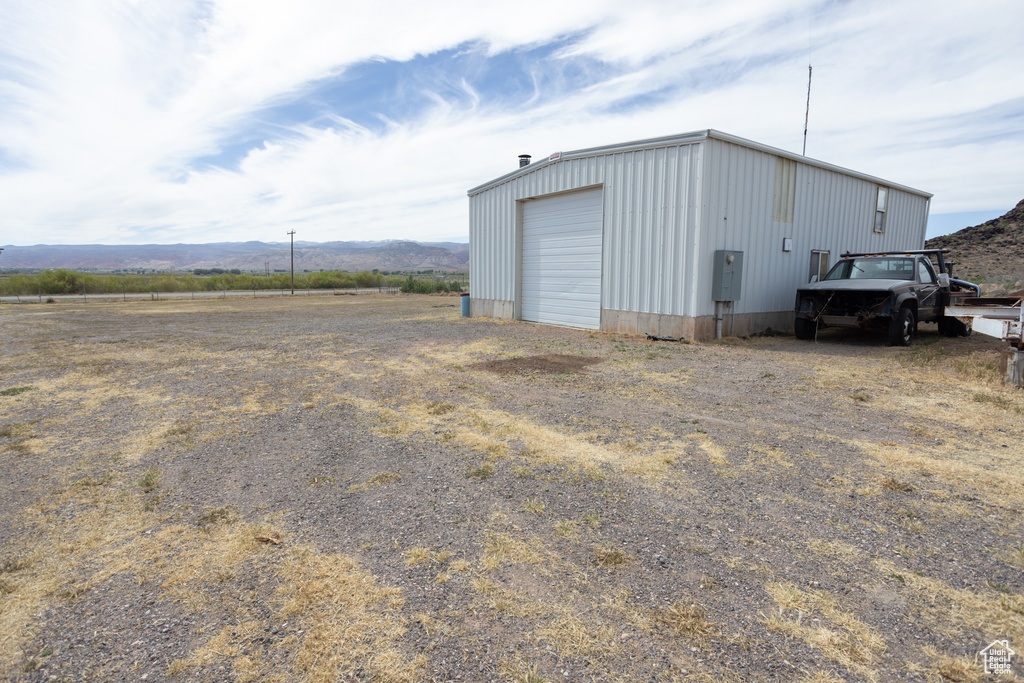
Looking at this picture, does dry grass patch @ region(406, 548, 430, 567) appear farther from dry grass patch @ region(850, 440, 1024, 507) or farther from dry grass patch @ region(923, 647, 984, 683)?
dry grass patch @ region(850, 440, 1024, 507)

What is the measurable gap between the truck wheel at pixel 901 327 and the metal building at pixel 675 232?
305 cm

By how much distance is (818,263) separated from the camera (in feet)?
50.2

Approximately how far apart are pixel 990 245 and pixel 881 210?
4279 centimetres

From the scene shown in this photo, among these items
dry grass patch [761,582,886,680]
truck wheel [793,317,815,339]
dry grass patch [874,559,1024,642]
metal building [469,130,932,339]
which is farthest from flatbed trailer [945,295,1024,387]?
dry grass patch [761,582,886,680]

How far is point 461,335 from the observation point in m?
14.0

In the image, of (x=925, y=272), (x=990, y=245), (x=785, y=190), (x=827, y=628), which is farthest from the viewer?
(x=990, y=245)

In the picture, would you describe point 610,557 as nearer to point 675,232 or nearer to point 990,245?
point 675,232

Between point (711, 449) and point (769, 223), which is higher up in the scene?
point (769, 223)

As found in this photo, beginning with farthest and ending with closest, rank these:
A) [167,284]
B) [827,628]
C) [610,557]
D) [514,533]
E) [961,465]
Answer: [167,284] < [961,465] < [514,533] < [610,557] < [827,628]

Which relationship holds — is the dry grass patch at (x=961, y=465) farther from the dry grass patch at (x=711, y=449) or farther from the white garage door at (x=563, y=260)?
the white garage door at (x=563, y=260)

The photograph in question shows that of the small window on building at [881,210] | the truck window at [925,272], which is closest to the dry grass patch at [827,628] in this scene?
the truck window at [925,272]

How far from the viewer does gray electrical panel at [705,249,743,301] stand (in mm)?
12047

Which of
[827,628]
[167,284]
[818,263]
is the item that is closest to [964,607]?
[827,628]

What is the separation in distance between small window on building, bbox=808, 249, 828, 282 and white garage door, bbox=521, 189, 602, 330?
20.6 feet
